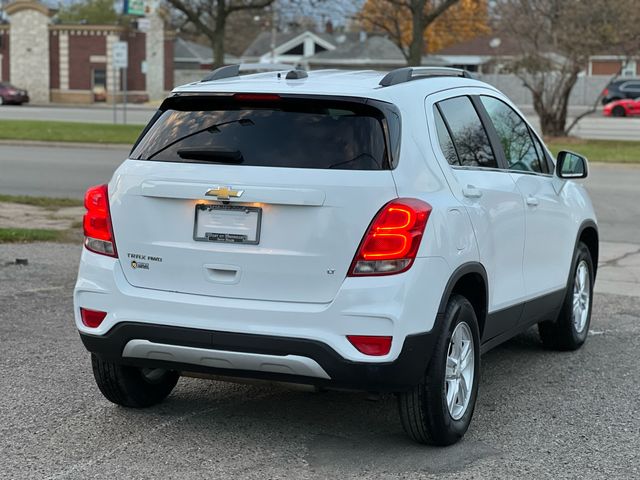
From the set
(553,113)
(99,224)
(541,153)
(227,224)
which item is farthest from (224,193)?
(553,113)

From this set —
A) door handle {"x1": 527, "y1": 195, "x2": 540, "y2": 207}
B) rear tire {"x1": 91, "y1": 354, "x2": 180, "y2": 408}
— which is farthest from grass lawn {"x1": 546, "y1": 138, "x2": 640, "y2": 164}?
rear tire {"x1": 91, "y1": 354, "x2": 180, "y2": 408}

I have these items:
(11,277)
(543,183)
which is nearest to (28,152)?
(11,277)

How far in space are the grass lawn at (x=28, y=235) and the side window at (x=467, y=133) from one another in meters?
7.41

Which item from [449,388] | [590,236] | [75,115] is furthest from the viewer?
[75,115]

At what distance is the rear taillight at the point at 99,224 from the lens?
5.06 meters

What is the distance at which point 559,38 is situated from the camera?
28734 mm

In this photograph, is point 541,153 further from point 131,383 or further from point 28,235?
point 28,235

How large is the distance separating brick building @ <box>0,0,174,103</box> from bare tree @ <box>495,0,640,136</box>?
42.4m

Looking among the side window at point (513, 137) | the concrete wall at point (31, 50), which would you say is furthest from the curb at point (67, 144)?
the concrete wall at point (31, 50)

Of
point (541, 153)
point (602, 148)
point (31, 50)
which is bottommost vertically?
point (602, 148)

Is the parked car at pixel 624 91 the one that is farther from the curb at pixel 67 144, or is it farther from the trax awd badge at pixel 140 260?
the trax awd badge at pixel 140 260

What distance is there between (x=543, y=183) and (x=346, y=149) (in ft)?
7.25

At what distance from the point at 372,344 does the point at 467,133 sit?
1629 millimetres

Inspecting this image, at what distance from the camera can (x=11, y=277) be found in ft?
31.7
